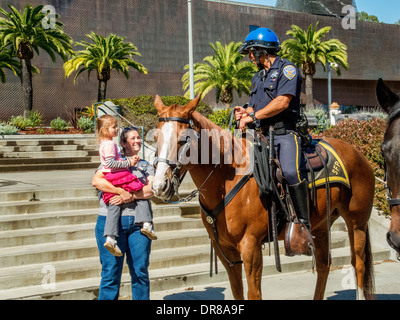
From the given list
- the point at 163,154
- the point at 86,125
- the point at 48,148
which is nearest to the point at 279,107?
the point at 163,154

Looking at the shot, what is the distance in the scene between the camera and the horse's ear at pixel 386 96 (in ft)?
11.5

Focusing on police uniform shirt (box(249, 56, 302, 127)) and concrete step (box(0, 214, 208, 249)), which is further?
concrete step (box(0, 214, 208, 249))

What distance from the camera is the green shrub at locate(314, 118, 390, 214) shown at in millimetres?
9062

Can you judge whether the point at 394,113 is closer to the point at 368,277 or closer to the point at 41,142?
the point at 368,277

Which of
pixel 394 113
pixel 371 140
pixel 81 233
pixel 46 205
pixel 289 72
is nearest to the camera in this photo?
pixel 394 113

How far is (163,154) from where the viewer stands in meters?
3.79

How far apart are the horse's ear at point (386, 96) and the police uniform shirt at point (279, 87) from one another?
1210 mm

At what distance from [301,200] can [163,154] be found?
1.62 metres

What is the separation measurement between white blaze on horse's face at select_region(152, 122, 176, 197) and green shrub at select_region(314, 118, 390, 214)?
222 inches

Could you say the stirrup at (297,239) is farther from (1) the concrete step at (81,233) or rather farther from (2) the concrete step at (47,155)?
(2) the concrete step at (47,155)

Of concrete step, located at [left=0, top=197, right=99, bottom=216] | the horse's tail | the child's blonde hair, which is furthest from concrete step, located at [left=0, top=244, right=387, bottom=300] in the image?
the child's blonde hair

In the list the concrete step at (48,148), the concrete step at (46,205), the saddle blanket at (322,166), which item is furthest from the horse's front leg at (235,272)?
the concrete step at (48,148)

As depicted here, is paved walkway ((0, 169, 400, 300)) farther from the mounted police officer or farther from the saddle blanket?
the mounted police officer
